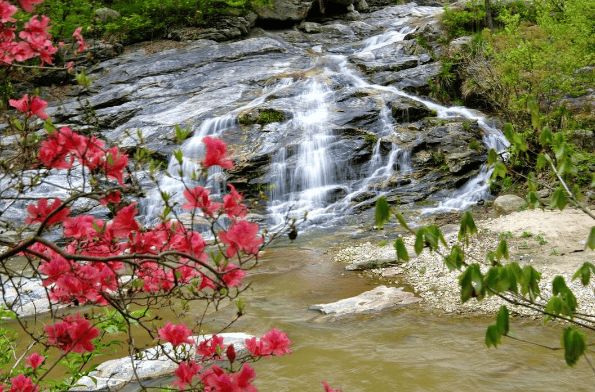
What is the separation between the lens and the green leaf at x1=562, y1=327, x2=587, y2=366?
4.56ft

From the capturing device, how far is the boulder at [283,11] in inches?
959

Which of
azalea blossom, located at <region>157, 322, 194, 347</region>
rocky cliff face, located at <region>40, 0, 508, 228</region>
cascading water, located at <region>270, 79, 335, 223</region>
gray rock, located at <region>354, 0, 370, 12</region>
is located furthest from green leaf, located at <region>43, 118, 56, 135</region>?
gray rock, located at <region>354, 0, 370, 12</region>

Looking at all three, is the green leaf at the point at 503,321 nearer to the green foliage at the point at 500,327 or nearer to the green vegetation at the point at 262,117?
the green foliage at the point at 500,327

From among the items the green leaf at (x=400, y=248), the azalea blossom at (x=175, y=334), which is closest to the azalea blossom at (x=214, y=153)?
the green leaf at (x=400, y=248)

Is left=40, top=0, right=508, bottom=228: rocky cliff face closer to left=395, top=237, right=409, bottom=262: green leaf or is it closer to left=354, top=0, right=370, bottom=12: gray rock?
left=354, top=0, right=370, bottom=12: gray rock

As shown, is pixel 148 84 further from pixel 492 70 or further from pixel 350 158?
pixel 492 70

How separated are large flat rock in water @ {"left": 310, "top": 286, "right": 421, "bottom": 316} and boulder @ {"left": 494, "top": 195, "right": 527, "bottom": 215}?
13.8 feet

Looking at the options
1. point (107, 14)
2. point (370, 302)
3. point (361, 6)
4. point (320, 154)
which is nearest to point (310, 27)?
point (361, 6)

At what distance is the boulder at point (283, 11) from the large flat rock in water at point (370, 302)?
1975cm

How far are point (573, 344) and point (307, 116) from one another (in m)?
14.3

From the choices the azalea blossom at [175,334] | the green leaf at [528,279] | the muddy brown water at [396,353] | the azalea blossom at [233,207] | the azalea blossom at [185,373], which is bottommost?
the muddy brown water at [396,353]

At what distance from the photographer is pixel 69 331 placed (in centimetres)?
190

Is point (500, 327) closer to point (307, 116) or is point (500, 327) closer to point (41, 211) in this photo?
point (41, 211)

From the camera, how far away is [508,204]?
10.6 metres
